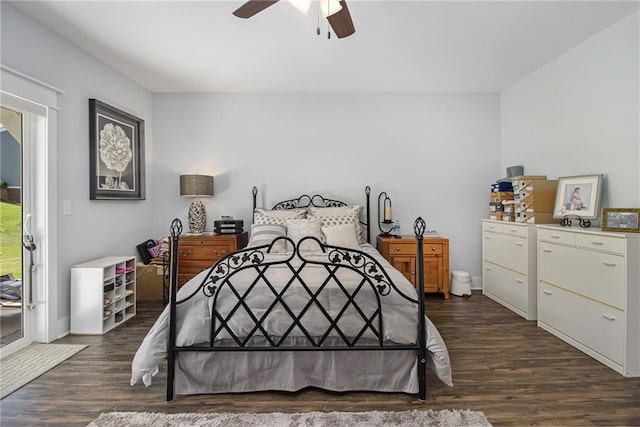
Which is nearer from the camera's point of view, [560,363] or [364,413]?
[364,413]

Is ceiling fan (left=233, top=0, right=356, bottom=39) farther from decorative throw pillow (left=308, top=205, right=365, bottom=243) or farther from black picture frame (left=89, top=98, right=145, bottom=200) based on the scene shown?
black picture frame (left=89, top=98, right=145, bottom=200)

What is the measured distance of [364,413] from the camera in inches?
66.6

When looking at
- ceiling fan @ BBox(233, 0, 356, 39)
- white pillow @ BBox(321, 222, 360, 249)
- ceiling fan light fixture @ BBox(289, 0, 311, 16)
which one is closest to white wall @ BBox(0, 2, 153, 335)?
ceiling fan @ BBox(233, 0, 356, 39)

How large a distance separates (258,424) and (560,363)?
87.7 inches

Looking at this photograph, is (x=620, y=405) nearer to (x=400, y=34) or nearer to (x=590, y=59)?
(x=590, y=59)

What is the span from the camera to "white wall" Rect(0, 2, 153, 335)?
94.1 inches

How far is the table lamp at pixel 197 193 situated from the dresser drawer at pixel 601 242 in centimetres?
394

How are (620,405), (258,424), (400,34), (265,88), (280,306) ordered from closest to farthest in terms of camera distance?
(258,424), (620,405), (280,306), (400,34), (265,88)

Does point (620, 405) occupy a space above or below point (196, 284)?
below

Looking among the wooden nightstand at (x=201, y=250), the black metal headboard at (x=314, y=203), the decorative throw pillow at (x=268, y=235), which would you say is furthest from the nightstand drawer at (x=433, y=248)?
the wooden nightstand at (x=201, y=250)

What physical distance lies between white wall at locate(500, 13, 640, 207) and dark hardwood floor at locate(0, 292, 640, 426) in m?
1.48

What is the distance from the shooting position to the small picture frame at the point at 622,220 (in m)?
2.15

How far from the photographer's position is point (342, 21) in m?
2.01

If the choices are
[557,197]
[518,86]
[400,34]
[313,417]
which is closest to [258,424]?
[313,417]
